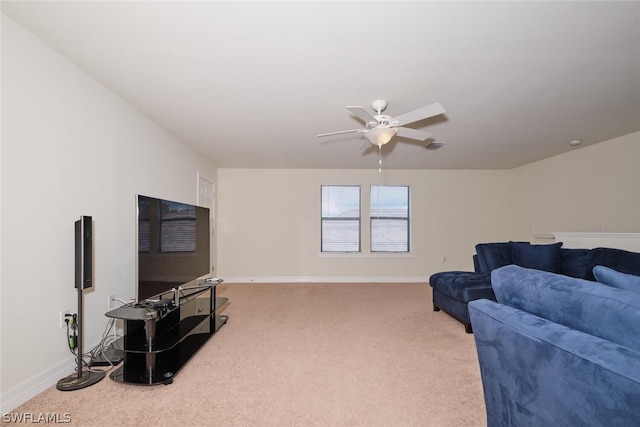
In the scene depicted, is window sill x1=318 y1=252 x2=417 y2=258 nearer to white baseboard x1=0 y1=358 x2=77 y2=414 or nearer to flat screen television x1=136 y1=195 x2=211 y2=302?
flat screen television x1=136 y1=195 x2=211 y2=302

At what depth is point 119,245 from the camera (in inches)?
109

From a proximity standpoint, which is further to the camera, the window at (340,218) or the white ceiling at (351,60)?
the window at (340,218)

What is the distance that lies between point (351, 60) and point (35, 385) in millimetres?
3125

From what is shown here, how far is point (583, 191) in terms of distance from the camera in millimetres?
4609

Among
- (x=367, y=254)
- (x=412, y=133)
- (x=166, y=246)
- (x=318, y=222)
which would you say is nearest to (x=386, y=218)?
(x=367, y=254)

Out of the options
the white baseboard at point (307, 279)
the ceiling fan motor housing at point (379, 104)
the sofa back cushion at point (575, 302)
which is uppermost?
the ceiling fan motor housing at point (379, 104)

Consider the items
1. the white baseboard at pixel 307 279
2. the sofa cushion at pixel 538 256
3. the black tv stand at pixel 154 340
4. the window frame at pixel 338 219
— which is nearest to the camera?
the black tv stand at pixel 154 340

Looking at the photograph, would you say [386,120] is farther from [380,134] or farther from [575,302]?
[575,302]

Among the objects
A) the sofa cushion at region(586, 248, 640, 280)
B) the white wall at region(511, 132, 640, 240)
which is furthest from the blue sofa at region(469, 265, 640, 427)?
the white wall at region(511, 132, 640, 240)

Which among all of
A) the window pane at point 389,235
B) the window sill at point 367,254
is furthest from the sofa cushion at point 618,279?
the window pane at point 389,235

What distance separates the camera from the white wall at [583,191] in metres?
3.96

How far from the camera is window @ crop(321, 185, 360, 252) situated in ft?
20.2

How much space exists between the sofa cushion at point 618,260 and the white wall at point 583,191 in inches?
47.5

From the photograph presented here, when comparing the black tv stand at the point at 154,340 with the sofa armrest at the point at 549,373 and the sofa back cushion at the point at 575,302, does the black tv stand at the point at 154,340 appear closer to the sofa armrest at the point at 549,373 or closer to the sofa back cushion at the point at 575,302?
the sofa armrest at the point at 549,373
